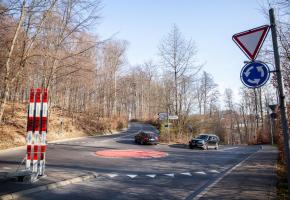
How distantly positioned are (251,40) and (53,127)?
103ft

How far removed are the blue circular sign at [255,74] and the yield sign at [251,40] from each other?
20cm

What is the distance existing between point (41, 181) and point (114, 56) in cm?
4975

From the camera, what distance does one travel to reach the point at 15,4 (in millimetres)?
11648

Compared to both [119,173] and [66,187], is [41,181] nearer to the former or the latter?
[66,187]

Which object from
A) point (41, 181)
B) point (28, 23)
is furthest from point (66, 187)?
point (28, 23)

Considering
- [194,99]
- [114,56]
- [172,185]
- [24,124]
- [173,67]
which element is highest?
[114,56]

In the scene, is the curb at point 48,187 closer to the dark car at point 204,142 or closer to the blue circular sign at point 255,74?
the blue circular sign at point 255,74

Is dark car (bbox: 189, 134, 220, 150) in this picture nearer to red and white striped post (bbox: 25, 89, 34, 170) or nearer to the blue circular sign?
red and white striped post (bbox: 25, 89, 34, 170)

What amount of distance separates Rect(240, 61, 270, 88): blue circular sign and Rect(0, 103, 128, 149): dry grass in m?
21.1

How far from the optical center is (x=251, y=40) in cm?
566

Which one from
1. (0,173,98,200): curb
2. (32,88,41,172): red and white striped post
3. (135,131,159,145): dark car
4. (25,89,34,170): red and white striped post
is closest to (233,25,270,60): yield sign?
(0,173,98,200): curb

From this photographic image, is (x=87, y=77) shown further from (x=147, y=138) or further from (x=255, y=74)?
(x=255, y=74)

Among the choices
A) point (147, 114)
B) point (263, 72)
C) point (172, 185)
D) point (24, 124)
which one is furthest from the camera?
point (147, 114)

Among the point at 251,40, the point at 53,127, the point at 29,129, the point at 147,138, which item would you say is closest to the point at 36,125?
the point at 29,129
